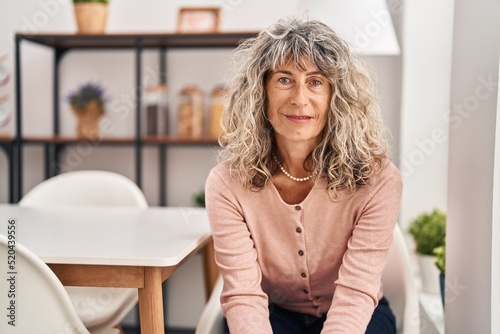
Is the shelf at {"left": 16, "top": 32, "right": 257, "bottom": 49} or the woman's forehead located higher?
the shelf at {"left": 16, "top": 32, "right": 257, "bottom": 49}

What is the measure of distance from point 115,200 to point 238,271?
1.02m

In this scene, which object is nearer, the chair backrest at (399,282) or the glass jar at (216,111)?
the chair backrest at (399,282)

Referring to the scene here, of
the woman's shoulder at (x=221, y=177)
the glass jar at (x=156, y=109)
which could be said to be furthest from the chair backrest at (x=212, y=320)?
the glass jar at (x=156, y=109)

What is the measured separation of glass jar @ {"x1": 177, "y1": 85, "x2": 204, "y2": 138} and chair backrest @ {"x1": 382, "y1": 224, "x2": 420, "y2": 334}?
1299mm

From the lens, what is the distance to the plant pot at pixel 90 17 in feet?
8.96

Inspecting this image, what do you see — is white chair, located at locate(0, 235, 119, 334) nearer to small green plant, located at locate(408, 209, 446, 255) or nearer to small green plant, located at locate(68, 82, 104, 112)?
small green plant, located at locate(408, 209, 446, 255)

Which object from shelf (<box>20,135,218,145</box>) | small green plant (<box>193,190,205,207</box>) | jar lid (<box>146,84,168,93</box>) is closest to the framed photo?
jar lid (<box>146,84,168,93</box>)

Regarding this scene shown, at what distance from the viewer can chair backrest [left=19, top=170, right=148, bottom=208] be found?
2357 mm

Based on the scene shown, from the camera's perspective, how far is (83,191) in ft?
7.86

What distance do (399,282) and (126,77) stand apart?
185cm

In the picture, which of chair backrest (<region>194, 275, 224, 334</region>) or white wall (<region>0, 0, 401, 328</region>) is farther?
white wall (<region>0, 0, 401, 328</region>)

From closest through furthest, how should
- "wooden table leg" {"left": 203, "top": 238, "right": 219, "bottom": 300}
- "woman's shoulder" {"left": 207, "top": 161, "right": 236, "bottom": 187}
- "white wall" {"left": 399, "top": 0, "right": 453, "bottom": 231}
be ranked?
"woman's shoulder" {"left": 207, "top": 161, "right": 236, "bottom": 187}, "wooden table leg" {"left": 203, "top": 238, "right": 219, "bottom": 300}, "white wall" {"left": 399, "top": 0, "right": 453, "bottom": 231}

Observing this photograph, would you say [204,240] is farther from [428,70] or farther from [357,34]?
[428,70]

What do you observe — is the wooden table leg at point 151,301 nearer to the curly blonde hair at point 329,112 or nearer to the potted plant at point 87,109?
the curly blonde hair at point 329,112
